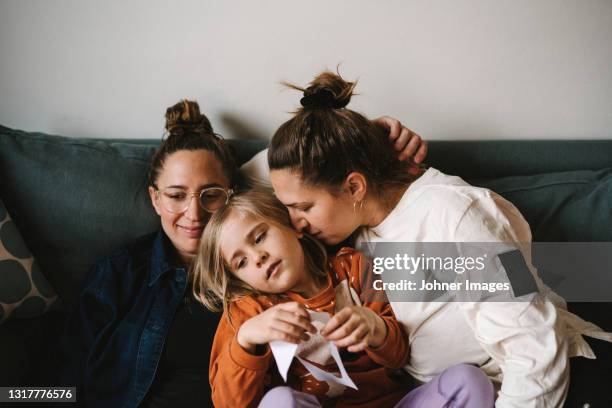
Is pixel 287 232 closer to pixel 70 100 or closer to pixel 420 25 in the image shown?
pixel 420 25

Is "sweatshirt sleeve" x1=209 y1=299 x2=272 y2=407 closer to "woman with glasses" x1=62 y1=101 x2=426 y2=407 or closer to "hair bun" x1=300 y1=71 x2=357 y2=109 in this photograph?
"woman with glasses" x1=62 y1=101 x2=426 y2=407

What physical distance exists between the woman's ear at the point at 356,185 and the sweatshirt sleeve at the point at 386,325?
20 centimetres

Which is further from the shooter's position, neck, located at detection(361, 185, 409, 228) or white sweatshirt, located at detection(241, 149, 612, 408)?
neck, located at detection(361, 185, 409, 228)

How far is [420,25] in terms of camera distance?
5.63ft

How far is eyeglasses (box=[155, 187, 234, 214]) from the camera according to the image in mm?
1427

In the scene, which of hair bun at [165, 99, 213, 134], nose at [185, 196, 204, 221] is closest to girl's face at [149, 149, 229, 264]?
nose at [185, 196, 204, 221]

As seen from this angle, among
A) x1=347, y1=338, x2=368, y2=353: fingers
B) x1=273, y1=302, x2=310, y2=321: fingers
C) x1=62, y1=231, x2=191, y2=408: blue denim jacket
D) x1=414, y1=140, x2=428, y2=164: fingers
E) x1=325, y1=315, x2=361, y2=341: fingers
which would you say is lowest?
x1=62, y1=231, x2=191, y2=408: blue denim jacket

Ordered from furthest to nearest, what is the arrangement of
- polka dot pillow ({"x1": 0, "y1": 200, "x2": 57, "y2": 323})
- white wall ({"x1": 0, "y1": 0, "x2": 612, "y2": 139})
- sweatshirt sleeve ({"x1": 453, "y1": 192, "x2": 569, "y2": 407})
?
1. white wall ({"x1": 0, "y1": 0, "x2": 612, "y2": 139})
2. polka dot pillow ({"x1": 0, "y1": 200, "x2": 57, "y2": 323})
3. sweatshirt sleeve ({"x1": 453, "y1": 192, "x2": 569, "y2": 407})

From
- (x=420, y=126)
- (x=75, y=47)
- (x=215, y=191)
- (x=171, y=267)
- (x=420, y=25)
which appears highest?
(x=420, y=25)

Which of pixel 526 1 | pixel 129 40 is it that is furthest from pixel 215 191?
pixel 526 1

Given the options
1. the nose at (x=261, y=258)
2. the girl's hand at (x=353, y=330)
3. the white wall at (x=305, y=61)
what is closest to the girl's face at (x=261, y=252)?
the nose at (x=261, y=258)

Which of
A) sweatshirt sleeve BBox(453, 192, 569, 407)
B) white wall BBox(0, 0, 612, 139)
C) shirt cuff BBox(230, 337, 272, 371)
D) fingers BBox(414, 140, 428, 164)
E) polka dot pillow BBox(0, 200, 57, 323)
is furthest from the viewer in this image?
white wall BBox(0, 0, 612, 139)

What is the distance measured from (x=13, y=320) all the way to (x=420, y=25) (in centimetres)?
172

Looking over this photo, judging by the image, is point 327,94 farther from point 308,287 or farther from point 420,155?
point 308,287
